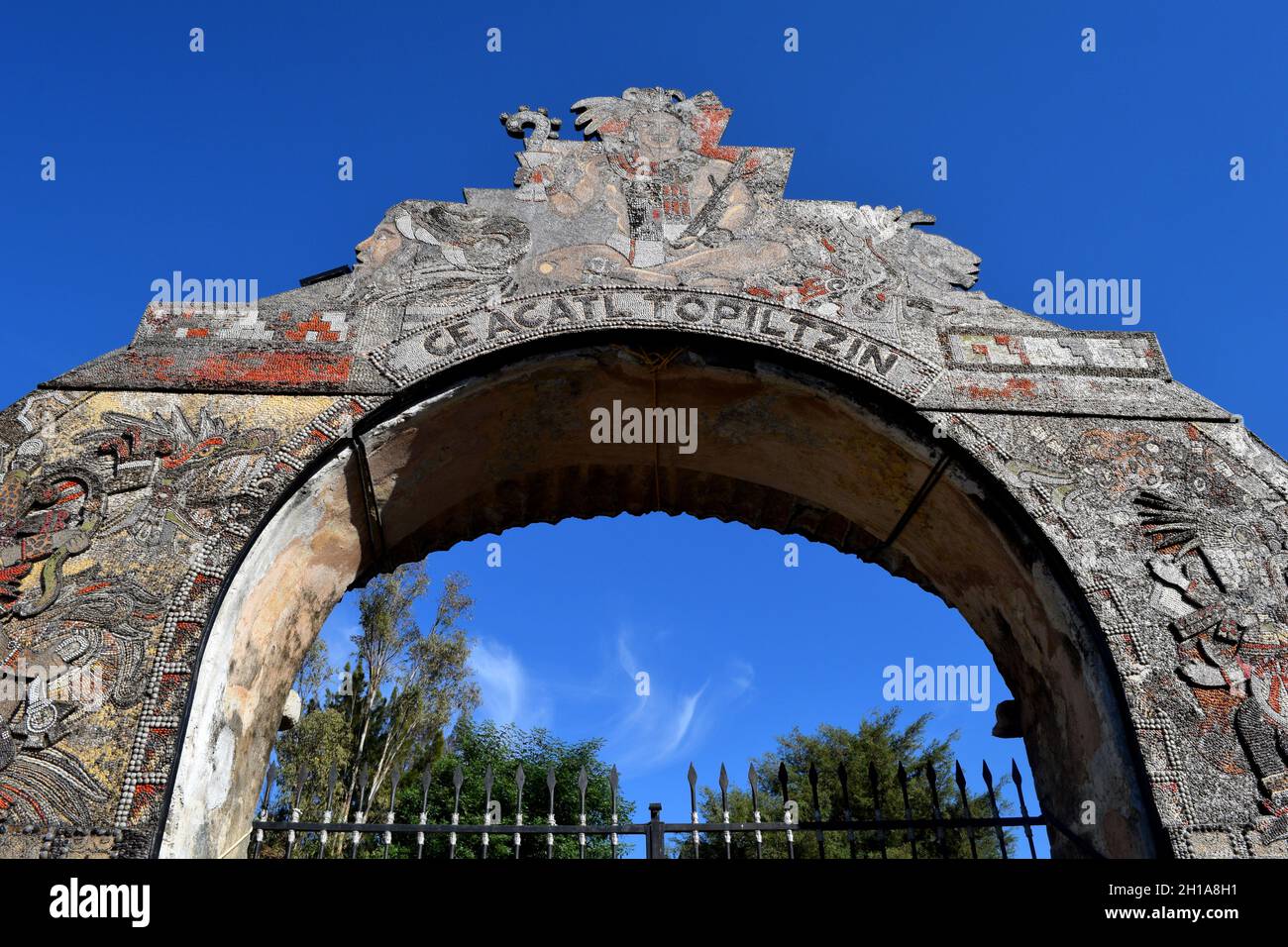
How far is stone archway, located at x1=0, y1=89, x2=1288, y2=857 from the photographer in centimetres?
558

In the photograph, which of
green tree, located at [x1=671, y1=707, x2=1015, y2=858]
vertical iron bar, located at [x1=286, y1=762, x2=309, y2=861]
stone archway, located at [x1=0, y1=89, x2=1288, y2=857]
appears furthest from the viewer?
green tree, located at [x1=671, y1=707, x2=1015, y2=858]

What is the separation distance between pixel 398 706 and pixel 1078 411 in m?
14.2

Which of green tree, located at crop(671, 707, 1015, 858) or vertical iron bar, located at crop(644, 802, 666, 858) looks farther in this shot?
green tree, located at crop(671, 707, 1015, 858)

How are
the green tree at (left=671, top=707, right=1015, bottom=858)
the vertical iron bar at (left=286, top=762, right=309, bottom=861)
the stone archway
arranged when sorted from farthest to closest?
1. the green tree at (left=671, top=707, right=1015, bottom=858)
2. the vertical iron bar at (left=286, top=762, right=309, bottom=861)
3. the stone archway

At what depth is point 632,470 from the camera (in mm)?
7867

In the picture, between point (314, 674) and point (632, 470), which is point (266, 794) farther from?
point (314, 674)

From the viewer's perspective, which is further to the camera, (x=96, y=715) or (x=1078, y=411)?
(x=1078, y=411)

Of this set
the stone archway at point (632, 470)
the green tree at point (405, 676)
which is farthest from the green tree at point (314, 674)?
the stone archway at point (632, 470)

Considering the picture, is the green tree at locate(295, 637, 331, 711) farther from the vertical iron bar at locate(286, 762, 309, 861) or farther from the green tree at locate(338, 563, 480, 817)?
the vertical iron bar at locate(286, 762, 309, 861)

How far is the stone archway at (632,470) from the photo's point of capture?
18.3 ft

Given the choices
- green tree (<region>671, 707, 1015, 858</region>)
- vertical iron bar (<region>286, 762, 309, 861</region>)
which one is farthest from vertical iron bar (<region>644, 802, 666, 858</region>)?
green tree (<region>671, 707, 1015, 858</region>)
